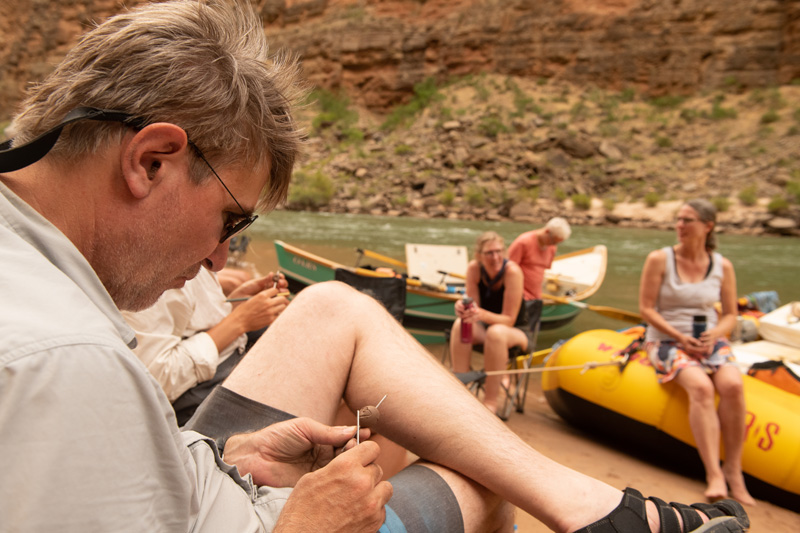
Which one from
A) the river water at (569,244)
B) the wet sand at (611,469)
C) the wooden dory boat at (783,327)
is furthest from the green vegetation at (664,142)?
the wet sand at (611,469)

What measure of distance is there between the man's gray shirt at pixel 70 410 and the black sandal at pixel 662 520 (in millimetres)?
864

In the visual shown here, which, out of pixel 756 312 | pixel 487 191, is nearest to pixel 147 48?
pixel 756 312

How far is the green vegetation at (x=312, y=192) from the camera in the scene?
2355 cm

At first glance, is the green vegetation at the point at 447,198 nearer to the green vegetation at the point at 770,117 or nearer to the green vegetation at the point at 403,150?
the green vegetation at the point at 403,150

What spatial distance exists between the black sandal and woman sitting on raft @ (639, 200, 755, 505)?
166cm

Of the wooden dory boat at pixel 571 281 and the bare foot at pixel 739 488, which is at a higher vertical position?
the bare foot at pixel 739 488

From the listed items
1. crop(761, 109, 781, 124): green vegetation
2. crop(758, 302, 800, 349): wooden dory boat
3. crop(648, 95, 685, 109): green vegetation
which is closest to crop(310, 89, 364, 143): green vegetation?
crop(648, 95, 685, 109): green vegetation

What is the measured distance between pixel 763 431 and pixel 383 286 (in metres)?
2.91

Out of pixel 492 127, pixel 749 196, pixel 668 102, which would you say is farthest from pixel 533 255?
pixel 668 102

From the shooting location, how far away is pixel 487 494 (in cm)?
117

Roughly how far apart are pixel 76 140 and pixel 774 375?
132 inches

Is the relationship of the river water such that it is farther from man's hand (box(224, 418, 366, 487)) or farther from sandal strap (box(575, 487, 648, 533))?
man's hand (box(224, 418, 366, 487))

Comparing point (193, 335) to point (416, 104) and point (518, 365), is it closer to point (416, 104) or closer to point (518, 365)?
point (518, 365)

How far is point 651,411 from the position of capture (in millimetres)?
2979
